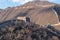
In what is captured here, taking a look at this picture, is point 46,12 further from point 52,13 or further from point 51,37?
point 51,37

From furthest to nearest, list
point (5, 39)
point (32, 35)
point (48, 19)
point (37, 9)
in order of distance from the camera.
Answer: point (37, 9)
point (48, 19)
point (32, 35)
point (5, 39)

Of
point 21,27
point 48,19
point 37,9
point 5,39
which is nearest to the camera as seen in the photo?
point 5,39

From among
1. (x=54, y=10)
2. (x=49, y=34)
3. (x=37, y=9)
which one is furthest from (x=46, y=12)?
(x=49, y=34)

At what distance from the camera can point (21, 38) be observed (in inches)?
912

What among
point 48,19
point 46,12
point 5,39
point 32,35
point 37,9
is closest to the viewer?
point 5,39

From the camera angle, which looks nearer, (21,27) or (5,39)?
(5,39)

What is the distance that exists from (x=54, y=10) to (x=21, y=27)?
87.1m

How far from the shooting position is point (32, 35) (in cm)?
2466

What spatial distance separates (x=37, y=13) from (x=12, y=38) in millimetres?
93324

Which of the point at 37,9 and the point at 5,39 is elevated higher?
the point at 5,39

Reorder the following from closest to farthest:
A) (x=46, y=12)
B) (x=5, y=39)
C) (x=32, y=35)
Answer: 1. (x=5, y=39)
2. (x=32, y=35)
3. (x=46, y=12)

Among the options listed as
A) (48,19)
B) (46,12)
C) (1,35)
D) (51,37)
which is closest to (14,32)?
(1,35)

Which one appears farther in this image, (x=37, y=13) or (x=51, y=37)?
(x=37, y=13)

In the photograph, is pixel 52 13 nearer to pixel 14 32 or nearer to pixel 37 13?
pixel 37 13
